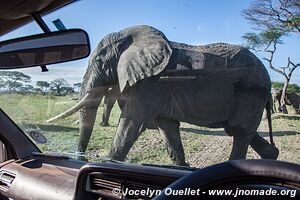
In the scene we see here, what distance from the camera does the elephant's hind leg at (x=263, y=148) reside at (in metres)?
2.45

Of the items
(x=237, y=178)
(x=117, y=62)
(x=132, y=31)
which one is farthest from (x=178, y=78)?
(x=237, y=178)

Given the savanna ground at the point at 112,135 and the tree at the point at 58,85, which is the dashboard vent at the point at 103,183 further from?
the tree at the point at 58,85

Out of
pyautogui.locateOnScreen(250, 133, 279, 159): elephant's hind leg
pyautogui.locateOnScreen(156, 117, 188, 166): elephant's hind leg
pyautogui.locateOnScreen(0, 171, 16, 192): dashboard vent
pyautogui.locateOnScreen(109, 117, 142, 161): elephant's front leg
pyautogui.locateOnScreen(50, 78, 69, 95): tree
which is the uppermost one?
pyautogui.locateOnScreen(50, 78, 69, 95): tree

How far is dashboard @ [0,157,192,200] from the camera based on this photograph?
2041 millimetres

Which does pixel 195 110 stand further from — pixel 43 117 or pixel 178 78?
pixel 43 117

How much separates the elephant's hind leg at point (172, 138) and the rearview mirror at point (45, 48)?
72 cm

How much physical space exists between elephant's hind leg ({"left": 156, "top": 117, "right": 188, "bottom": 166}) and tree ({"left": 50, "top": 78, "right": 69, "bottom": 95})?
0.68 m

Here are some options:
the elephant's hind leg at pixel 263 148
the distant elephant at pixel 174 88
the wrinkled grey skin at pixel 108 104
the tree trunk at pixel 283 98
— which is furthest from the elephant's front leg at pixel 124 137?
the tree trunk at pixel 283 98

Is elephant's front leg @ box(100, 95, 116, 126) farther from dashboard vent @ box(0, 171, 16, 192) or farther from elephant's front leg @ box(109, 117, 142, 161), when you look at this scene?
dashboard vent @ box(0, 171, 16, 192)

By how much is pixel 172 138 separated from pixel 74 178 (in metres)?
0.69

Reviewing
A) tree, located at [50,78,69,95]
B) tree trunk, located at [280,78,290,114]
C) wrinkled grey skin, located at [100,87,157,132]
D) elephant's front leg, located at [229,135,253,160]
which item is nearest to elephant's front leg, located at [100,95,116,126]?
wrinkled grey skin, located at [100,87,157,132]

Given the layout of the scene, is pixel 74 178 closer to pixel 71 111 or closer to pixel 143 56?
pixel 71 111

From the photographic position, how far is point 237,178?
1.14 meters

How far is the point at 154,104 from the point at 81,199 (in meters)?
1.21
